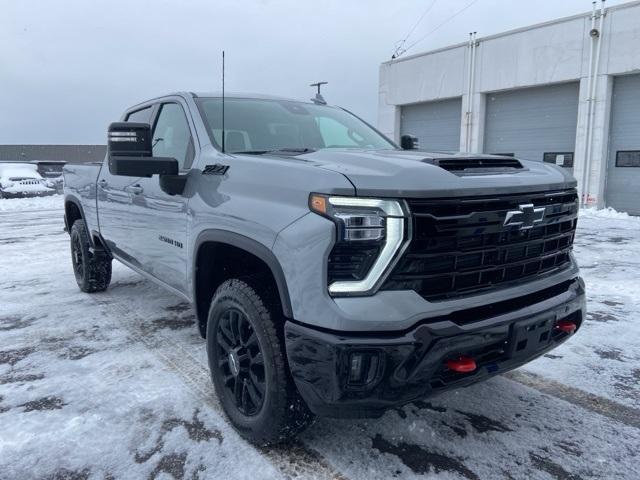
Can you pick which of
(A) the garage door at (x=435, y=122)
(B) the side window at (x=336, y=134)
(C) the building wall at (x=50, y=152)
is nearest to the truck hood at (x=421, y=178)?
(B) the side window at (x=336, y=134)

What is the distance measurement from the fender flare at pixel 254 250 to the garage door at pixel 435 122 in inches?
671

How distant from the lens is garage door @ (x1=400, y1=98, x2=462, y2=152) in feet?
62.9

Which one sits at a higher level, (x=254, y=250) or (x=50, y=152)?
(x=50, y=152)

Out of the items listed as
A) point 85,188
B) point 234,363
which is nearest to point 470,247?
point 234,363

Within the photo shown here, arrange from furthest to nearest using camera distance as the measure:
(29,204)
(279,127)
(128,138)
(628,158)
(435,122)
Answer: (435,122)
(29,204)
(628,158)
(279,127)
(128,138)

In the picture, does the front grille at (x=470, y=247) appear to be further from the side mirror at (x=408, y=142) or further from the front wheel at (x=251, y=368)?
the side mirror at (x=408, y=142)

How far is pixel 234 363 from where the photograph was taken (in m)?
2.62

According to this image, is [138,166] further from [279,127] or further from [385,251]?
[385,251]

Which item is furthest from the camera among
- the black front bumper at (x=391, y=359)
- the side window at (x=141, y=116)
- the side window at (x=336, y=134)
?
the side window at (x=141, y=116)

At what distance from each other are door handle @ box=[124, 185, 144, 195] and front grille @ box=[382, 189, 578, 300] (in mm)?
2430

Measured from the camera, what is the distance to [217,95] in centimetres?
365

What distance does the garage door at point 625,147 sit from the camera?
1444 centimetres

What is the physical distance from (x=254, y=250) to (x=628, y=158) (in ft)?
51.4

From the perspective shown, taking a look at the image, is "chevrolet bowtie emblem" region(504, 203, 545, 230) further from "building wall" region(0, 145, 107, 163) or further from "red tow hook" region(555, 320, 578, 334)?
"building wall" region(0, 145, 107, 163)
